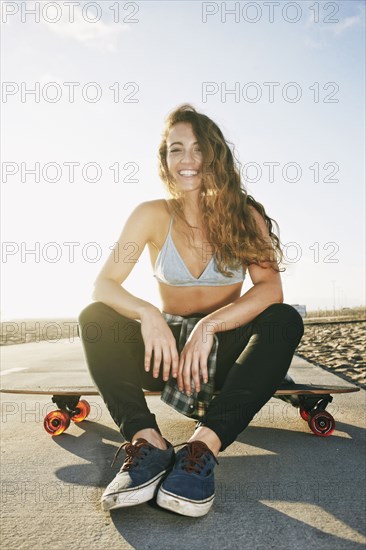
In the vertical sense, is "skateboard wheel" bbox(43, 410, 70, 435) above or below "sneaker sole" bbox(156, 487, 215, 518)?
below

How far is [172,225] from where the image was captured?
2.49 m

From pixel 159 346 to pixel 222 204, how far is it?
93cm

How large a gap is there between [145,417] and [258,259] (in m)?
0.95

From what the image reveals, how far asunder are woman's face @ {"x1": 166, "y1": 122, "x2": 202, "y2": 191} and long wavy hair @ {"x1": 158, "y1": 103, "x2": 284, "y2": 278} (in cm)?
3

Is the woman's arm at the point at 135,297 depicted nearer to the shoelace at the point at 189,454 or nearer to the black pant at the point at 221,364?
the black pant at the point at 221,364

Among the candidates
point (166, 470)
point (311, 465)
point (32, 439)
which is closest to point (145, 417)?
point (166, 470)

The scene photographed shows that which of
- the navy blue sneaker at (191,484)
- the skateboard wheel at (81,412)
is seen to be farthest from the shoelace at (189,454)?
the skateboard wheel at (81,412)

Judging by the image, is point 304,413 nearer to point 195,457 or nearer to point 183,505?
point 195,457

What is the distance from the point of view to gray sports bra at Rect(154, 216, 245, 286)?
7.64 ft

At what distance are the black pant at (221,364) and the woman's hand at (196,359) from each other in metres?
0.12

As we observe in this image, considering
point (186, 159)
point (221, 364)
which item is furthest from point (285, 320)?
point (186, 159)

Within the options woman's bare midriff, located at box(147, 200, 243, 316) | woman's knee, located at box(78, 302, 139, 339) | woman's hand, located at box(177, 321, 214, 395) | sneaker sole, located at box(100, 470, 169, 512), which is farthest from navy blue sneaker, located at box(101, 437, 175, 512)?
woman's bare midriff, located at box(147, 200, 243, 316)

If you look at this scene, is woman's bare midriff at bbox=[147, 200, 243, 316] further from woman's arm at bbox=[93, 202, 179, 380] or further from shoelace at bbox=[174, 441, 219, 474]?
shoelace at bbox=[174, 441, 219, 474]

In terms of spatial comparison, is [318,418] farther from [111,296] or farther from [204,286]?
[111,296]
